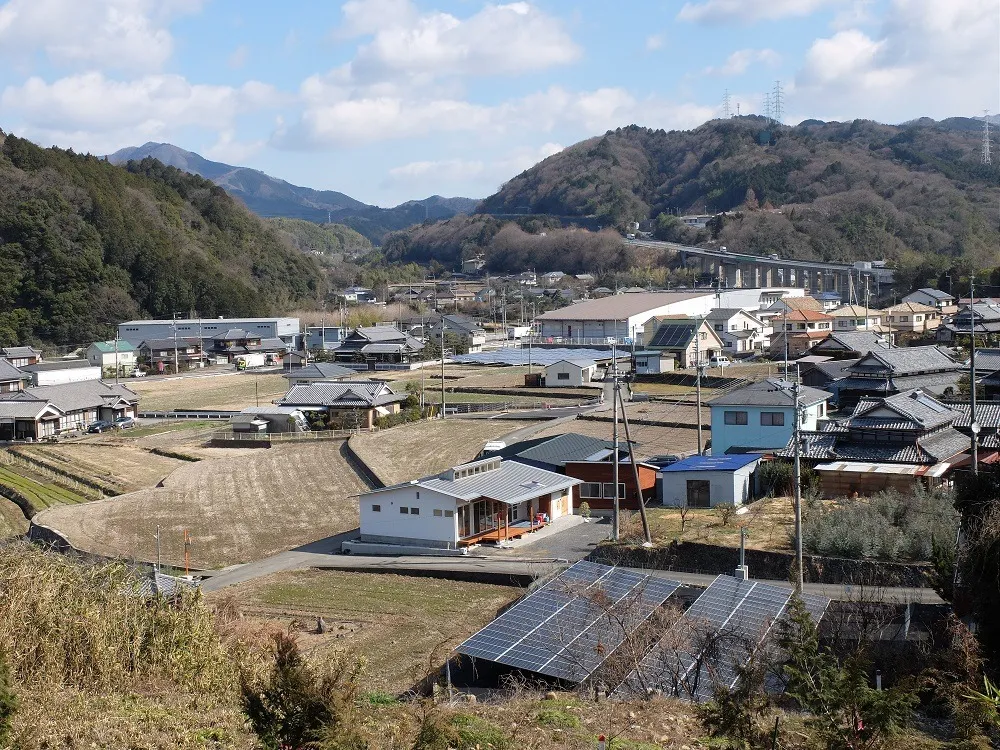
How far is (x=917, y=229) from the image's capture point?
61.8 meters

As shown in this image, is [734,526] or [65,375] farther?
[65,375]

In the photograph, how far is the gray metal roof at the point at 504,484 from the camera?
1351 centimetres

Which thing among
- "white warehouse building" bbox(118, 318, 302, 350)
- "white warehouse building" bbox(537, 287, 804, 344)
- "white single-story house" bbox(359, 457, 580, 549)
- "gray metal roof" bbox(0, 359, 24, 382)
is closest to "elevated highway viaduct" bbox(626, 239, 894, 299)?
"white warehouse building" bbox(537, 287, 804, 344)

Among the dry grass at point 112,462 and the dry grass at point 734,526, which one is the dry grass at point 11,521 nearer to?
the dry grass at point 112,462

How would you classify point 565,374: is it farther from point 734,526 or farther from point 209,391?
point 734,526

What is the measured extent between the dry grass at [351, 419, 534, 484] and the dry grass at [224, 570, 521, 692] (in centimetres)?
618

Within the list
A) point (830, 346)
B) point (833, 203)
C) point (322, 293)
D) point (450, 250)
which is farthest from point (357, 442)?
point (450, 250)

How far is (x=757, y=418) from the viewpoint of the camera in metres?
16.6

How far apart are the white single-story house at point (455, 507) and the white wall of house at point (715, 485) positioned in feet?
→ 4.77

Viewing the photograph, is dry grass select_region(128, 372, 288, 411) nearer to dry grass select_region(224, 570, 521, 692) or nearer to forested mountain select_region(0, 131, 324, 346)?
forested mountain select_region(0, 131, 324, 346)

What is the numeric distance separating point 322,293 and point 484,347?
1072 inches

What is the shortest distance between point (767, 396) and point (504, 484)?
5.02m

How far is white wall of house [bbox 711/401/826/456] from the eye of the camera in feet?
53.9

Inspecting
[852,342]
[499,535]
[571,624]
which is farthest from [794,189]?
[571,624]
